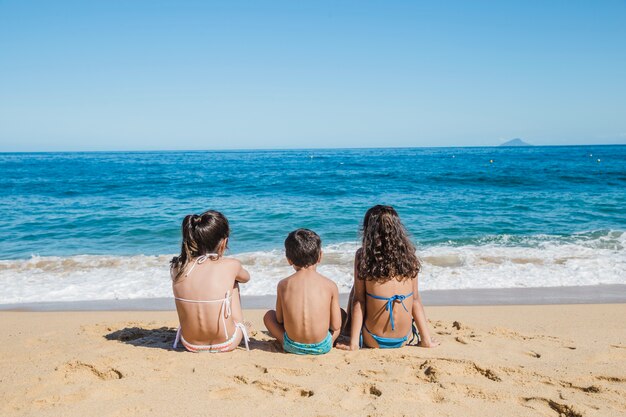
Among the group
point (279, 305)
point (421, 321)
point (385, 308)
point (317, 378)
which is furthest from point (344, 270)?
point (317, 378)

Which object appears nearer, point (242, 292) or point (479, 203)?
point (242, 292)

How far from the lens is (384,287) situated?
368 centimetres

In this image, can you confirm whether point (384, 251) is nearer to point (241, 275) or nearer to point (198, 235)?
point (241, 275)

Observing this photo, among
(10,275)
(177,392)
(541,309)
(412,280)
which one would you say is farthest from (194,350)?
(10,275)

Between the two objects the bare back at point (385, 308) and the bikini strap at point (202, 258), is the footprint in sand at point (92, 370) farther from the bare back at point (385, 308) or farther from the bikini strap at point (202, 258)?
the bare back at point (385, 308)

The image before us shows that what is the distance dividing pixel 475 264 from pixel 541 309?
260 centimetres

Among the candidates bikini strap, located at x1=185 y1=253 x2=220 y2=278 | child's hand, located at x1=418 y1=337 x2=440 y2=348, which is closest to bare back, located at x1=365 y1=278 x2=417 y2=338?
child's hand, located at x1=418 y1=337 x2=440 y2=348

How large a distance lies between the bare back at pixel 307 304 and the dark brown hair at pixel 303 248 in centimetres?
9

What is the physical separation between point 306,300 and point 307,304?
0.03 metres

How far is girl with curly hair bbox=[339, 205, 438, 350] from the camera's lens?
143 inches

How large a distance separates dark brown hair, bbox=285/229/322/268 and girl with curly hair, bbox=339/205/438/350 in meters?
0.41

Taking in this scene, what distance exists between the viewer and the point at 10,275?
7.70 meters

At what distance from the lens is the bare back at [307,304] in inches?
139

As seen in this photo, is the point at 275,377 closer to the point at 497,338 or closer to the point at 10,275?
the point at 497,338
